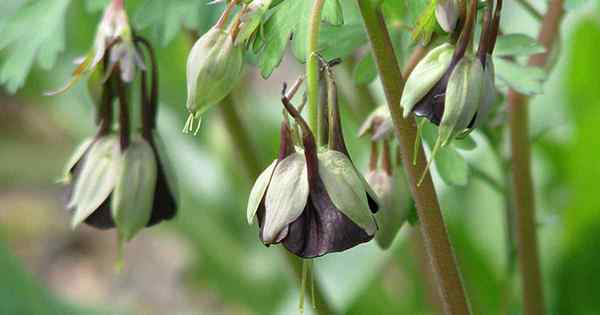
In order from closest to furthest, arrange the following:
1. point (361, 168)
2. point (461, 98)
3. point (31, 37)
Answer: point (461, 98) < point (31, 37) < point (361, 168)

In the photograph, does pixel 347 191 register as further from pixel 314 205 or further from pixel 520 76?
pixel 520 76

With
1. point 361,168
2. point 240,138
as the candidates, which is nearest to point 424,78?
point 240,138

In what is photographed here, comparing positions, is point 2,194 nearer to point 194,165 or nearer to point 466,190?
point 194,165

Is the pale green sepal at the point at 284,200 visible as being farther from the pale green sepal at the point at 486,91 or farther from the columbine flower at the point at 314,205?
the pale green sepal at the point at 486,91

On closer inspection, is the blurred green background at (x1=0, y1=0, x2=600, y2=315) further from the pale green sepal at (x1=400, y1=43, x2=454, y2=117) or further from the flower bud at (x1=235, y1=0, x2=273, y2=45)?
the pale green sepal at (x1=400, y1=43, x2=454, y2=117)

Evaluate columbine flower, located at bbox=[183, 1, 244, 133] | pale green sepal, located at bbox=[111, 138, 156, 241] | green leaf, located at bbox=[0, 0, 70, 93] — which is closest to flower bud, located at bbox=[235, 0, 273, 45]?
columbine flower, located at bbox=[183, 1, 244, 133]

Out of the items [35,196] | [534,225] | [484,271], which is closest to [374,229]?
[534,225]
